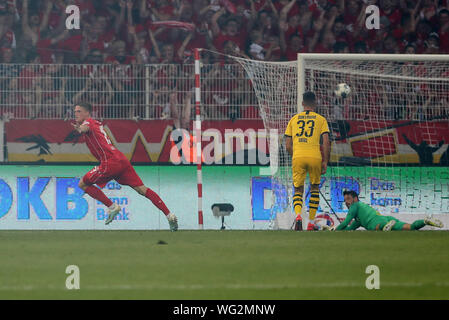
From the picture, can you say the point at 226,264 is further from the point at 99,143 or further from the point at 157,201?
the point at 99,143

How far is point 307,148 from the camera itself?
13078 millimetres

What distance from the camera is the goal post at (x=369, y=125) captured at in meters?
14.3

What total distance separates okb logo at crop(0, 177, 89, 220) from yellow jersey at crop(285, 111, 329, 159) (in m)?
3.51

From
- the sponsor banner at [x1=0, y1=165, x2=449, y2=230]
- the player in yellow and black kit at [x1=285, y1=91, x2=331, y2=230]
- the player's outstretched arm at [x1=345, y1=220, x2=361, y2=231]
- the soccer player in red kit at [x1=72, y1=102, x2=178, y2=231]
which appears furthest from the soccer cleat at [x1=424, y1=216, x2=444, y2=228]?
the soccer player in red kit at [x1=72, y1=102, x2=178, y2=231]

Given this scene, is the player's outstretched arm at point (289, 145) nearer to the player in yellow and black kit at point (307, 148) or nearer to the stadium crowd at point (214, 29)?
the player in yellow and black kit at point (307, 148)

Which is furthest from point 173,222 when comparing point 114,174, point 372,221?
point 372,221

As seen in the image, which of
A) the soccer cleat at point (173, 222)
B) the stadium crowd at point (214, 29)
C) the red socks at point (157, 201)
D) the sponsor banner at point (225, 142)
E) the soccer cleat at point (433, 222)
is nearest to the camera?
the soccer cleat at point (433, 222)

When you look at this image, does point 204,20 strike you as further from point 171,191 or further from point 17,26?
point 171,191

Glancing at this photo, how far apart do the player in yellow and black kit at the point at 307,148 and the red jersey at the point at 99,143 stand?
8.41ft

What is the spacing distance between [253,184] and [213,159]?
781mm

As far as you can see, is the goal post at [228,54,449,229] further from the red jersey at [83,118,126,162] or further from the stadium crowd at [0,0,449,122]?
the stadium crowd at [0,0,449,122]

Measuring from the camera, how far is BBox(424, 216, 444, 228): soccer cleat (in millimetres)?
12820

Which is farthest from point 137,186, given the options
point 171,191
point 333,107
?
point 333,107

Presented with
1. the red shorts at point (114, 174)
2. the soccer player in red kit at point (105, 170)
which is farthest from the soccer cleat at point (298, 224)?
the red shorts at point (114, 174)
